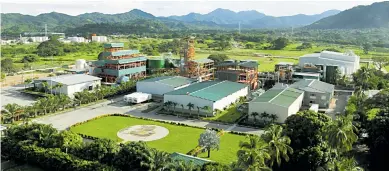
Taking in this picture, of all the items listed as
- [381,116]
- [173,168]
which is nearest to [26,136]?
[173,168]

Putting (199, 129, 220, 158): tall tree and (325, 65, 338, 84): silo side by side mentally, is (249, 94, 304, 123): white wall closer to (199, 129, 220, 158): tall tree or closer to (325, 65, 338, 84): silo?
(199, 129, 220, 158): tall tree

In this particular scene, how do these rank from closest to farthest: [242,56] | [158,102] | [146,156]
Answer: [146,156]
[158,102]
[242,56]

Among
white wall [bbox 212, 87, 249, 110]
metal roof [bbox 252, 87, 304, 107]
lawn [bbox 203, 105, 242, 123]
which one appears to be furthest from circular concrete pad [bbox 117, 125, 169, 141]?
metal roof [bbox 252, 87, 304, 107]

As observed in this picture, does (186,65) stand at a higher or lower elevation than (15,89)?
higher

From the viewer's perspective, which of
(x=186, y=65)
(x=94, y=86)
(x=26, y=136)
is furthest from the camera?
(x=186, y=65)

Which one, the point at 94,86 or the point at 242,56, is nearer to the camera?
the point at 94,86

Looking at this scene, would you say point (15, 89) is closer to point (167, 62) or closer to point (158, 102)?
point (158, 102)

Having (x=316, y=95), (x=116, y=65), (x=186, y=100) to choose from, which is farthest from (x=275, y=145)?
(x=116, y=65)
